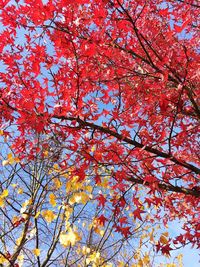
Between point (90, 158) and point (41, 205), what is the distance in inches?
159

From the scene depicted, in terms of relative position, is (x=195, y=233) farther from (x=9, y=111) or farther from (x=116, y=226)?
(x=9, y=111)

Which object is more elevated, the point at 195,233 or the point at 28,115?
the point at 195,233

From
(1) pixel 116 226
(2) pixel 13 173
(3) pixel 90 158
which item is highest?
(2) pixel 13 173

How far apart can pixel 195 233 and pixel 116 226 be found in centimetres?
151

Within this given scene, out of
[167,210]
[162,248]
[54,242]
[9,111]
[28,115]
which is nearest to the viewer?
[28,115]

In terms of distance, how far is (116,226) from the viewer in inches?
162

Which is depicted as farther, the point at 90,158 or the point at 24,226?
the point at 24,226

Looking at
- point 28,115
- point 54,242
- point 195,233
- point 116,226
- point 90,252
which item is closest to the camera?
point 28,115

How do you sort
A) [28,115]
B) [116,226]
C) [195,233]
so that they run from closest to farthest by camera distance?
[28,115] → [116,226] → [195,233]

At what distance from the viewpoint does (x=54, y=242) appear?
289 inches

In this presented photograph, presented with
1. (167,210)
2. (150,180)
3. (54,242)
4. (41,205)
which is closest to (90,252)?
(54,242)

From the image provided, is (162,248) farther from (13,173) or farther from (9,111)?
(13,173)

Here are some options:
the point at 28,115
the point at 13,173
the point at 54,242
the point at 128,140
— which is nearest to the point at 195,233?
the point at 128,140

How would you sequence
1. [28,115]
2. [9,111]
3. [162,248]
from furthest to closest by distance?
[162,248] → [9,111] → [28,115]
